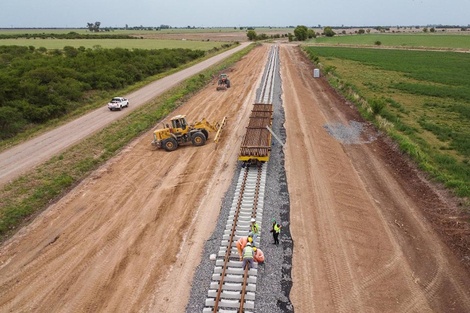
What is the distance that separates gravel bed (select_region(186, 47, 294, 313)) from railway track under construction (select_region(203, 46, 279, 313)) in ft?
0.65

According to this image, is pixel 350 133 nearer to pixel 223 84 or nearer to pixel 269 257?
pixel 269 257

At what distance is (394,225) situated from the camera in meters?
14.8

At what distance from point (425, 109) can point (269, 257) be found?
26.2 m

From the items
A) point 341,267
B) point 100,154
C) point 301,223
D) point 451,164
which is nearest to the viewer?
point 341,267

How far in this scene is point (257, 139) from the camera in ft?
70.9

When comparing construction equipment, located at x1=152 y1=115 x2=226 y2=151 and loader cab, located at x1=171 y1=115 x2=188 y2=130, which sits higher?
loader cab, located at x1=171 y1=115 x2=188 y2=130

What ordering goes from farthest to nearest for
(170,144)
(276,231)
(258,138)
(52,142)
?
(52,142), (170,144), (258,138), (276,231)

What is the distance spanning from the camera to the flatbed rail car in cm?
1945

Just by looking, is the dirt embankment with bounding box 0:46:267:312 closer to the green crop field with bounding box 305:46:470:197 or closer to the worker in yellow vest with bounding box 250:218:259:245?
the worker in yellow vest with bounding box 250:218:259:245

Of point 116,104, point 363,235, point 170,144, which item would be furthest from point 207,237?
point 116,104

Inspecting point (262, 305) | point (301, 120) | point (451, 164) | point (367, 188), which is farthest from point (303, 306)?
point (301, 120)

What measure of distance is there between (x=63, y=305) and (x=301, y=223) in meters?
9.08

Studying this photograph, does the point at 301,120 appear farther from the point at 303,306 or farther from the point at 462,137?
the point at 303,306

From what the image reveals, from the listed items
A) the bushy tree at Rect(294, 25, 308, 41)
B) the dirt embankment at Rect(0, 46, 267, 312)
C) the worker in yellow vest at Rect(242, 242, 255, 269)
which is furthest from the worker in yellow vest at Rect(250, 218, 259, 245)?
the bushy tree at Rect(294, 25, 308, 41)
